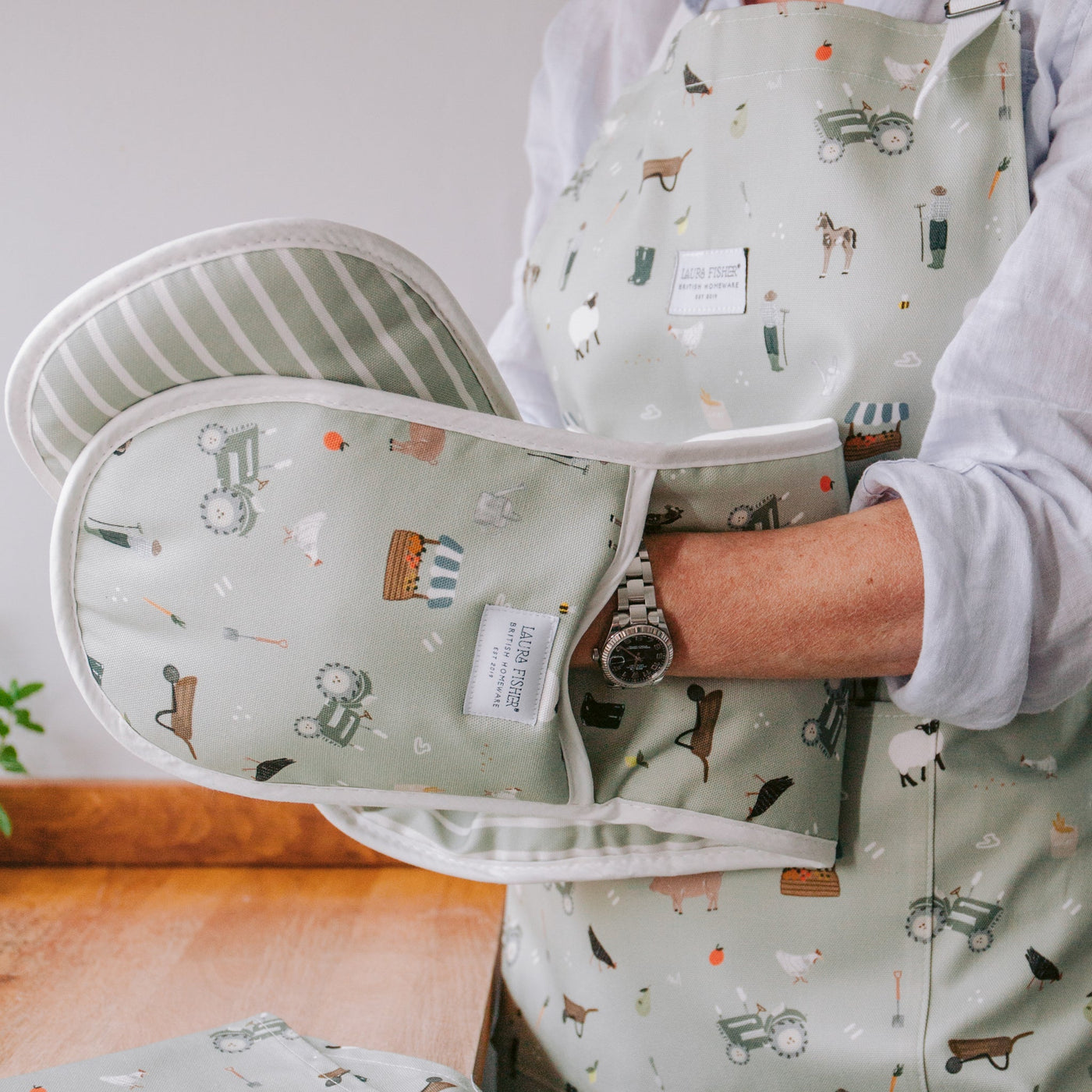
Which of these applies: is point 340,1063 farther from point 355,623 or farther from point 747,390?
point 747,390

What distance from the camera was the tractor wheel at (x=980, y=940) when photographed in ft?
1.61

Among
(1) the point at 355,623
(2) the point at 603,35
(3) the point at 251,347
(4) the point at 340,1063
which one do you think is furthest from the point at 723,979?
(2) the point at 603,35

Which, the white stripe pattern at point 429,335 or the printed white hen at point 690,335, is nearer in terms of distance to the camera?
the white stripe pattern at point 429,335

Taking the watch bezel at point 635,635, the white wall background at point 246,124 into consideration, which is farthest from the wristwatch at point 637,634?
the white wall background at point 246,124

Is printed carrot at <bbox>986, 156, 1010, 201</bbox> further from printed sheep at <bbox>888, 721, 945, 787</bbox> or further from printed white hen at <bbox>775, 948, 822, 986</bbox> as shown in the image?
printed white hen at <bbox>775, 948, 822, 986</bbox>

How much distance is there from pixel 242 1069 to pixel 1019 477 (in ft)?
1.71

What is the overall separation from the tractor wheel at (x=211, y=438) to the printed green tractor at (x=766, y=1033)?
1.48ft

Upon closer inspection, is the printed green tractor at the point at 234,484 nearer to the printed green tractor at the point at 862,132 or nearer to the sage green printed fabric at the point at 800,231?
the sage green printed fabric at the point at 800,231

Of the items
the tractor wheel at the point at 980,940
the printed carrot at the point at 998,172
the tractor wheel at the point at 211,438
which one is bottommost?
the tractor wheel at the point at 980,940

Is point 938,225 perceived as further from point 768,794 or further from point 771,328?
point 768,794

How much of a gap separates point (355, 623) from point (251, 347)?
0.13 meters

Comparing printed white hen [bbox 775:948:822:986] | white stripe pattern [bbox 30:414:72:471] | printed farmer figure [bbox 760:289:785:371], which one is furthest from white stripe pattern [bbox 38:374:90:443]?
printed white hen [bbox 775:948:822:986]

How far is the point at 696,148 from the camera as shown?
565 millimetres

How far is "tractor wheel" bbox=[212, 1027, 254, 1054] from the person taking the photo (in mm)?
489
